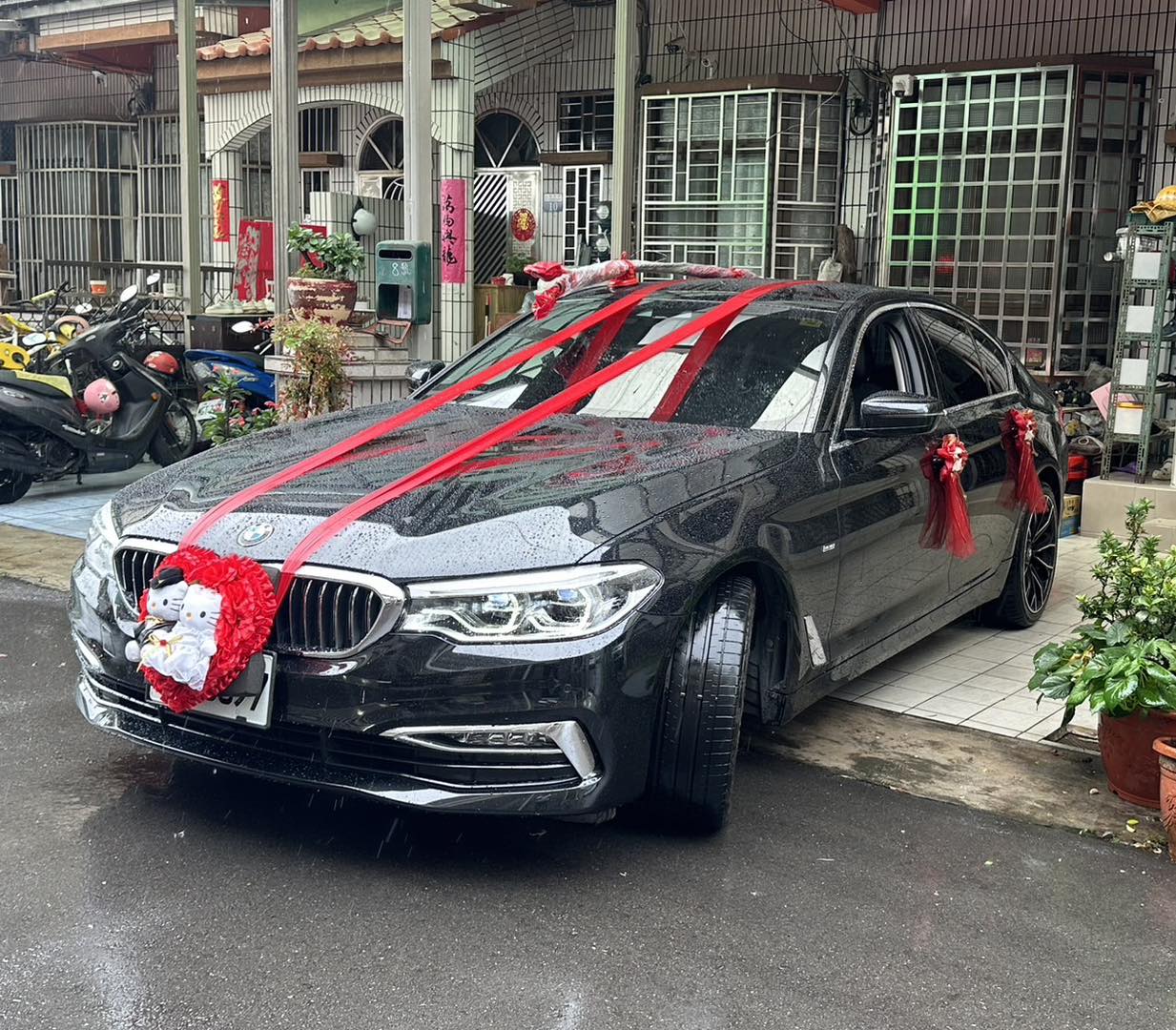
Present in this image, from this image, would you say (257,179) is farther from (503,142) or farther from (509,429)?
(509,429)

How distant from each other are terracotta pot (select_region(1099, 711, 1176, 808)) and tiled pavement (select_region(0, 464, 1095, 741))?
53cm

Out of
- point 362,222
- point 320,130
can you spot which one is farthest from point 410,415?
point 320,130

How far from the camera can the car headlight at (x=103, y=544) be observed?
3.77 metres

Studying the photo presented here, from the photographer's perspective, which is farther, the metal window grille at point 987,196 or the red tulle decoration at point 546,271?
the metal window grille at point 987,196

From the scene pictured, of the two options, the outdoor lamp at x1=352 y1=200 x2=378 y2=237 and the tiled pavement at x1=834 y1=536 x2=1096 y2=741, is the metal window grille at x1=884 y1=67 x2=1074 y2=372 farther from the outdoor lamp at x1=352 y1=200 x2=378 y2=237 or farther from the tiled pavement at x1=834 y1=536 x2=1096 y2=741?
the outdoor lamp at x1=352 y1=200 x2=378 y2=237

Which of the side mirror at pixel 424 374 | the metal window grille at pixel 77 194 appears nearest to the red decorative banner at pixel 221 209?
the metal window grille at pixel 77 194

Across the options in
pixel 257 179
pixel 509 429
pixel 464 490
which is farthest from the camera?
pixel 257 179

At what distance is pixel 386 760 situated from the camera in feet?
10.8

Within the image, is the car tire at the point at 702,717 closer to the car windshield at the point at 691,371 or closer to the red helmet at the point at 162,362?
the car windshield at the point at 691,371

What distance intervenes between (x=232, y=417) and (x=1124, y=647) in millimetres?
5972

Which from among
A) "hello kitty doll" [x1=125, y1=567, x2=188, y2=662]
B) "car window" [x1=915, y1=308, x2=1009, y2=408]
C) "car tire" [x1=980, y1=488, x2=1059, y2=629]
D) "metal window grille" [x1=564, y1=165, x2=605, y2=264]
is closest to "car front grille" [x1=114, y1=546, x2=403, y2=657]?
"hello kitty doll" [x1=125, y1=567, x2=188, y2=662]

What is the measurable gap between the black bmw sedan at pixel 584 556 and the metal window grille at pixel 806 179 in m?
5.84

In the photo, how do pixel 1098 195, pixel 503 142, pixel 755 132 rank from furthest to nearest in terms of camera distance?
pixel 503 142 < pixel 755 132 < pixel 1098 195

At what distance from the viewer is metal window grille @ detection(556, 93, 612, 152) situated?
12062 mm
